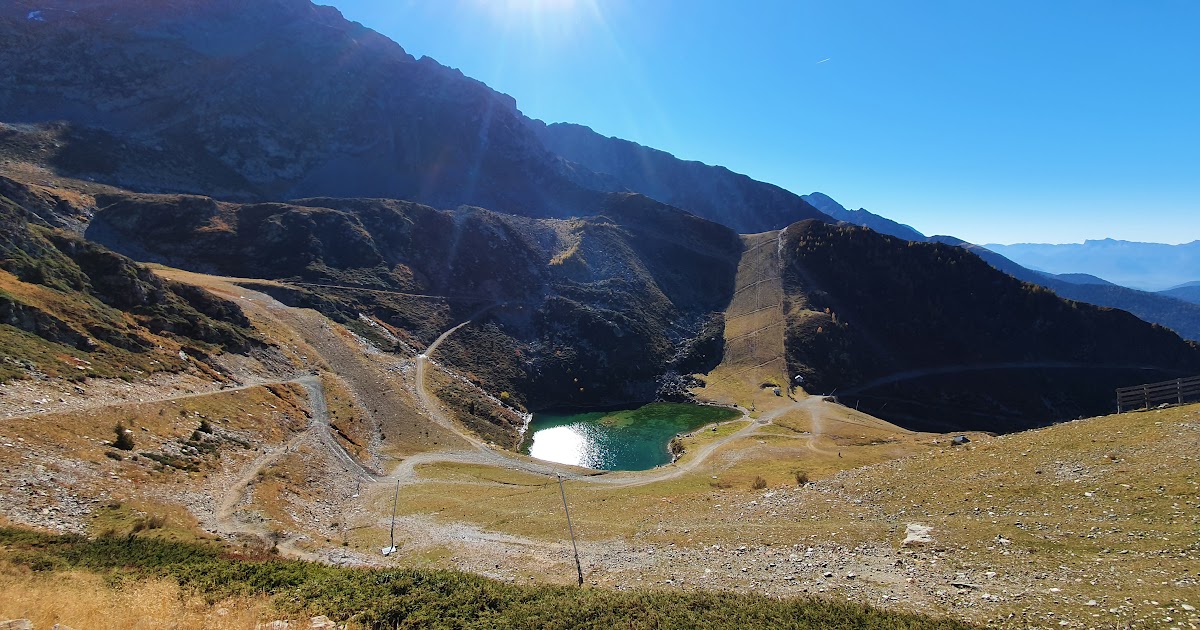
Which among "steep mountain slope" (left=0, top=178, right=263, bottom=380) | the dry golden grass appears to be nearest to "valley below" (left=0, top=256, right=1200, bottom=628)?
the dry golden grass

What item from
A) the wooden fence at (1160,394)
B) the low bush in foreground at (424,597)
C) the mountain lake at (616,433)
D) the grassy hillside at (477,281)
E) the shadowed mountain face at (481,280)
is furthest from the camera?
the shadowed mountain face at (481,280)

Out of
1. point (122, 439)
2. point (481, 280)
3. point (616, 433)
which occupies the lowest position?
point (616, 433)

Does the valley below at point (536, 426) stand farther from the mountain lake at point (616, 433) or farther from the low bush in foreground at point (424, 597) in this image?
the mountain lake at point (616, 433)

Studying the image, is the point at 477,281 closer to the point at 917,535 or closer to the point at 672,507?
the point at 672,507

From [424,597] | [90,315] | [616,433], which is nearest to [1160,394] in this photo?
[424,597]

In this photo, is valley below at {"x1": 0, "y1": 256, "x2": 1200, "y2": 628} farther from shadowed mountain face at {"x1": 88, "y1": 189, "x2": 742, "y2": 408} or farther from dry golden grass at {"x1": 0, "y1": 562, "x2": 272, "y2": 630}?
shadowed mountain face at {"x1": 88, "y1": 189, "x2": 742, "y2": 408}

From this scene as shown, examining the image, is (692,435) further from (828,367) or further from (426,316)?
(426,316)

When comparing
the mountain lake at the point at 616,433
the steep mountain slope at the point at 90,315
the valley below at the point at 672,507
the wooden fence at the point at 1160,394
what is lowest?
the mountain lake at the point at 616,433

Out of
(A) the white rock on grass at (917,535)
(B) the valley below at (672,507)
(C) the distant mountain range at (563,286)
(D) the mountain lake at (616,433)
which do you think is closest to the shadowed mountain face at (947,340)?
(C) the distant mountain range at (563,286)
